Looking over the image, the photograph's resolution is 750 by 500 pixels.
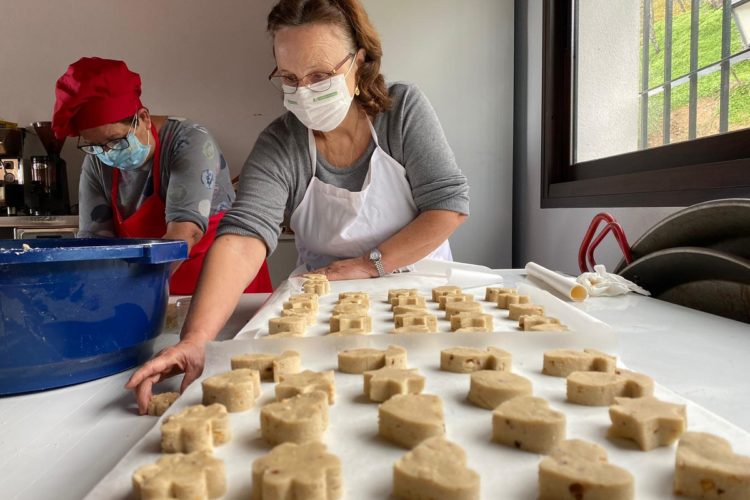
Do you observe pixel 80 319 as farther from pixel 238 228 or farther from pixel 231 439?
pixel 238 228

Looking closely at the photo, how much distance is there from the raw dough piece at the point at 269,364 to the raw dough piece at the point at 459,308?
36 cm

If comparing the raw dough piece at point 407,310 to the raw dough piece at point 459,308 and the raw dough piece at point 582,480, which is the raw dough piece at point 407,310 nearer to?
the raw dough piece at point 459,308

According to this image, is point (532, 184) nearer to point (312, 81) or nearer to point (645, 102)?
point (645, 102)

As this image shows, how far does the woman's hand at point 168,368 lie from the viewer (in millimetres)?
712

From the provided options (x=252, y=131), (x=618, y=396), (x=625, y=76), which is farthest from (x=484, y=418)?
(x=252, y=131)

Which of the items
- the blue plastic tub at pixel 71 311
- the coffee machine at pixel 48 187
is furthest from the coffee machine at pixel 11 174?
the blue plastic tub at pixel 71 311

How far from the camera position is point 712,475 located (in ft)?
1.35

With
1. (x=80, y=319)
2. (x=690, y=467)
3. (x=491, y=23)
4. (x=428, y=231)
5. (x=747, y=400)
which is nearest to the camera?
(x=690, y=467)

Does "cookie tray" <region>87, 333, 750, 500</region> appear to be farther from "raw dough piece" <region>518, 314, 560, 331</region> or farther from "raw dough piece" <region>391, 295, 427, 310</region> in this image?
"raw dough piece" <region>391, 295, 427, 310</region>

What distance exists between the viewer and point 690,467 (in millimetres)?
420

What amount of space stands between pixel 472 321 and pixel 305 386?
39 centimetres

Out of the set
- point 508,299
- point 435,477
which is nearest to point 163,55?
point 508,299

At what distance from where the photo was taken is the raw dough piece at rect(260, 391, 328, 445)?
51 centimetres

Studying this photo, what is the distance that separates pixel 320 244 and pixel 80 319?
975 millimetres
